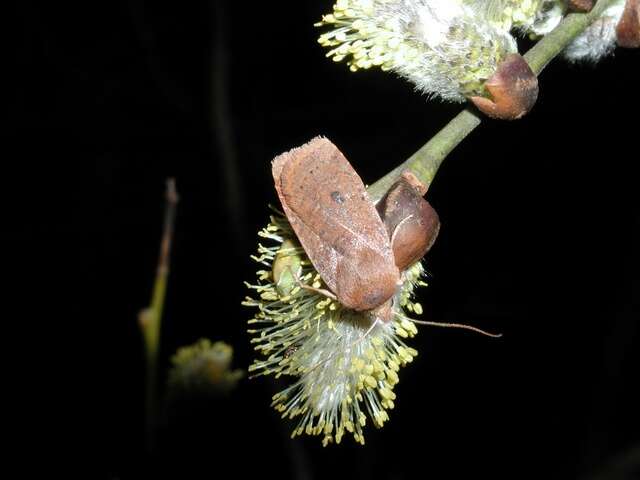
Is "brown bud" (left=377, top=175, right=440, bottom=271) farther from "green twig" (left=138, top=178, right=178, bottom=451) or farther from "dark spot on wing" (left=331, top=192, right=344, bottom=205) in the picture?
"green twig" (left=138, top=178, right=178, bottom=451)

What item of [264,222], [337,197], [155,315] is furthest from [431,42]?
[264,222]

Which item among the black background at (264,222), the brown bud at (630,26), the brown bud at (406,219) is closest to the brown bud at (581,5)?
the brown bud at (630,26)

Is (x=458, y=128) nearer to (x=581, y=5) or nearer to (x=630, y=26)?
(x=581, y=5)

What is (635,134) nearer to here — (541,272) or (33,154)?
(541,272)

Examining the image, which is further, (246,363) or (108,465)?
(246,363)

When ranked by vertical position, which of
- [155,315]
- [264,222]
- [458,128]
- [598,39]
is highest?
[264,222]

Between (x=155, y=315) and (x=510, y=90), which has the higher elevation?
(x=155, y=315)

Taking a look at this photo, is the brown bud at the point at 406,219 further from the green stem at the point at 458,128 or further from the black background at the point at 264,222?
the black background at the point at 264,222

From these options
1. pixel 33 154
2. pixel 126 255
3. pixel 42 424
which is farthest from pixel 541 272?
pixel 33 154
